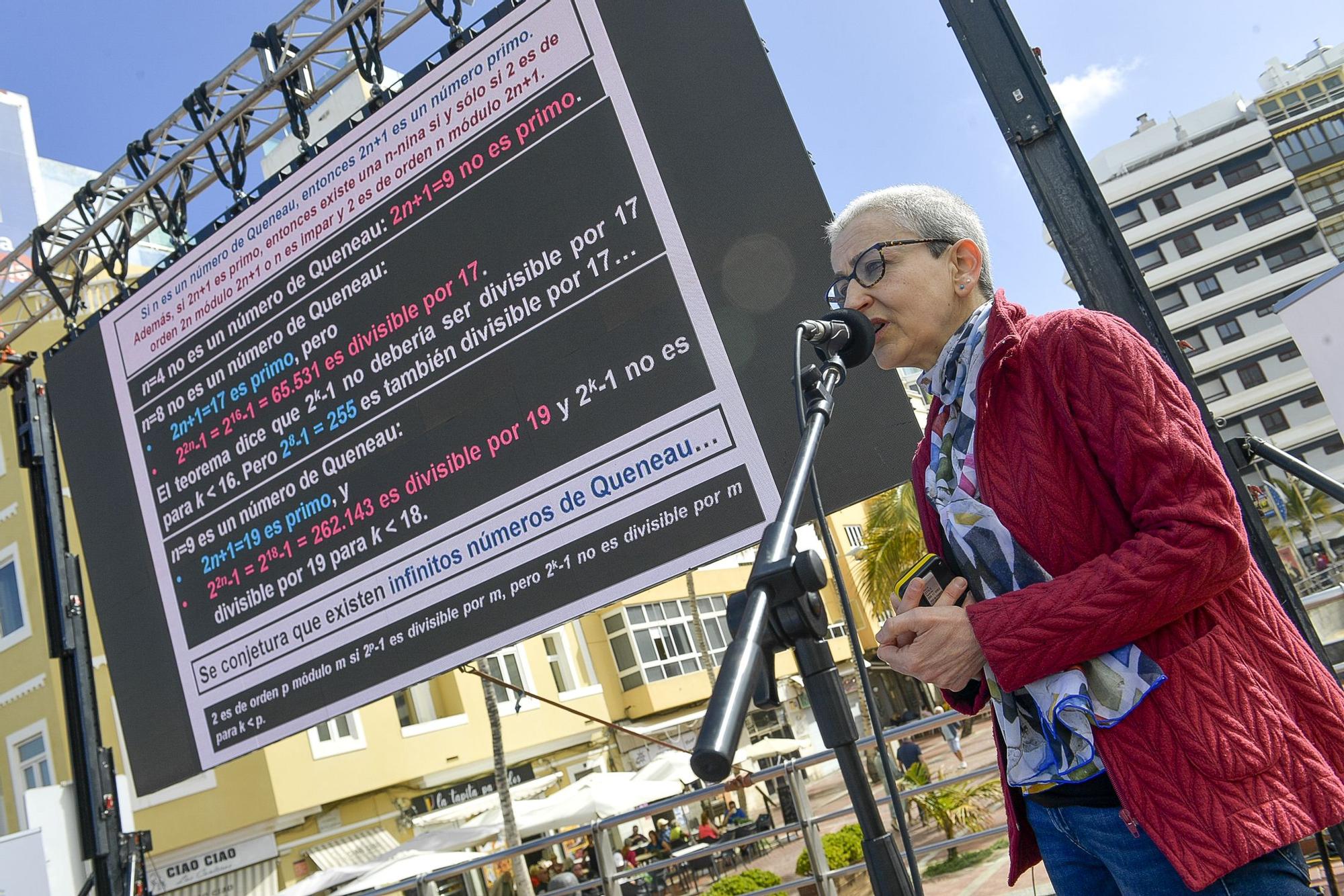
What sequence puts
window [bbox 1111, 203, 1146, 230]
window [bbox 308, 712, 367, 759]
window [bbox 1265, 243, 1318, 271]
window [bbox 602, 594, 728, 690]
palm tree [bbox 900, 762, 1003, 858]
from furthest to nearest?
1. window [bbox 1111, 203, 1146, 230]
2. window [bbox 1265, 243, 1318, 271]
3. window [bbox 602, 594, 728, 690]
4. window [bbox 308, 712, 367, 759]
5. palm tree [bbox 900, 762, 1003, 858]

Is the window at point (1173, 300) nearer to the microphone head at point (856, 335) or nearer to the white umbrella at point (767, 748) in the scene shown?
the white umbrella at point (767, 748)

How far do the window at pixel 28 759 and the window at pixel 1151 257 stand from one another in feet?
179

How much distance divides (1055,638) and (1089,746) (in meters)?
0.20

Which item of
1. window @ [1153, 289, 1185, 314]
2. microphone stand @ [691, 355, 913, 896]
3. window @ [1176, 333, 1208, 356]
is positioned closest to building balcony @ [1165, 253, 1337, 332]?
window @ [1153, 289, 1185, 314]

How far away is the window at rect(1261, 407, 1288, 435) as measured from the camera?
5303 centimetres

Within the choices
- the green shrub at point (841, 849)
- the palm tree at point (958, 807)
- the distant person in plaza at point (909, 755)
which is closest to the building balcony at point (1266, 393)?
the distant person in plaza at point (909, 755)

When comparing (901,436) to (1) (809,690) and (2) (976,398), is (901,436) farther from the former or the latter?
(1) (809,690)

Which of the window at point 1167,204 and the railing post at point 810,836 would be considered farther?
the window at point 1167,204

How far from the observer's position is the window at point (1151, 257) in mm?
56031

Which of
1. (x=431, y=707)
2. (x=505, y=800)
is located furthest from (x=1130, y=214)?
(x=505, y=800)

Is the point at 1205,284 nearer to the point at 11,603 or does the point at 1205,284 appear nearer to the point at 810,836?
the point at 11,603

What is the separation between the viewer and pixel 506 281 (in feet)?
14.6

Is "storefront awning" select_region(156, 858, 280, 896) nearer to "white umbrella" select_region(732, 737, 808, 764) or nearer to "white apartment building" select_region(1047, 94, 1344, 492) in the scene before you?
"white umbrella" select_region(732, 737, 808, 764)

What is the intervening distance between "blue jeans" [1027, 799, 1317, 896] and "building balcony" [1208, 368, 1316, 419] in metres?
57.5
